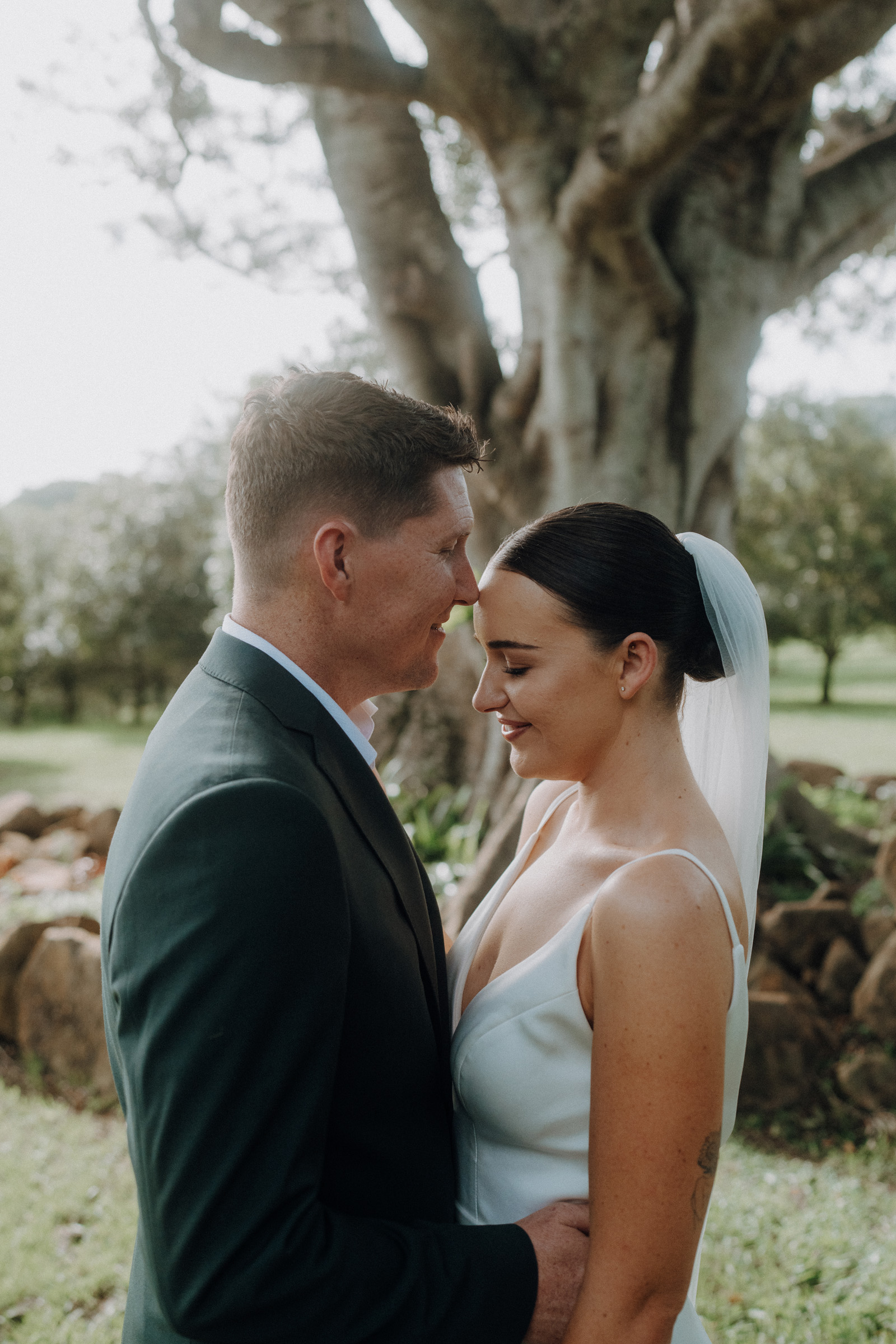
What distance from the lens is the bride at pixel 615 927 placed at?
65.4 inches

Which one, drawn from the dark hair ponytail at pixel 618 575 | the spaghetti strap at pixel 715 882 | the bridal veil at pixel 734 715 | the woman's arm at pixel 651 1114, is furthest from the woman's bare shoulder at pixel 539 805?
the woman's arm at pixel 651 1114

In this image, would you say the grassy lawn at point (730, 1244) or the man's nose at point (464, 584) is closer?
the man's nose at point (464, 584)

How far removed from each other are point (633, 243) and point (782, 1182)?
5334 mm

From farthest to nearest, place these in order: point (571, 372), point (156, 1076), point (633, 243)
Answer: point (571, 372) < point (633, 243) < point (156, 1076)

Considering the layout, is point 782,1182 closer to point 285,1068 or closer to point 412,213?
point 285,1068

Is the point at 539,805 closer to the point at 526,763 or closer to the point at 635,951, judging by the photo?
the point at 526,763

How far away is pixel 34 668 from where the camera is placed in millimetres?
31203

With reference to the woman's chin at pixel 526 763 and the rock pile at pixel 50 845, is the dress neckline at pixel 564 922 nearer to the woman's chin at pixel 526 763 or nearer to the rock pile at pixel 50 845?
the woman's chin at pixel 526 763

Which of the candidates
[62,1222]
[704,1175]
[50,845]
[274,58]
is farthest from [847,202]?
[50,845]

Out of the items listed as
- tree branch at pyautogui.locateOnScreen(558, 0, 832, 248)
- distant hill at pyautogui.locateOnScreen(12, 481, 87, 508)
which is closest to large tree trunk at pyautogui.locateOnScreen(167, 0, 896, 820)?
tree branch at pyautogui.locateOnScreen(558, 0, 832, 248)

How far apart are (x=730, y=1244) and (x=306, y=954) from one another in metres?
3.50

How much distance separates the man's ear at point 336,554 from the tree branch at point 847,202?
6729mm

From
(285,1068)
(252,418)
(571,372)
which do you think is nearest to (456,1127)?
(285,1068)

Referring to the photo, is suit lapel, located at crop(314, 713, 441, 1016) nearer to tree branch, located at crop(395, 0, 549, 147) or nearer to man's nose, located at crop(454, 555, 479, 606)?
man's nose, located at crop(454, 555, 479, 606)
